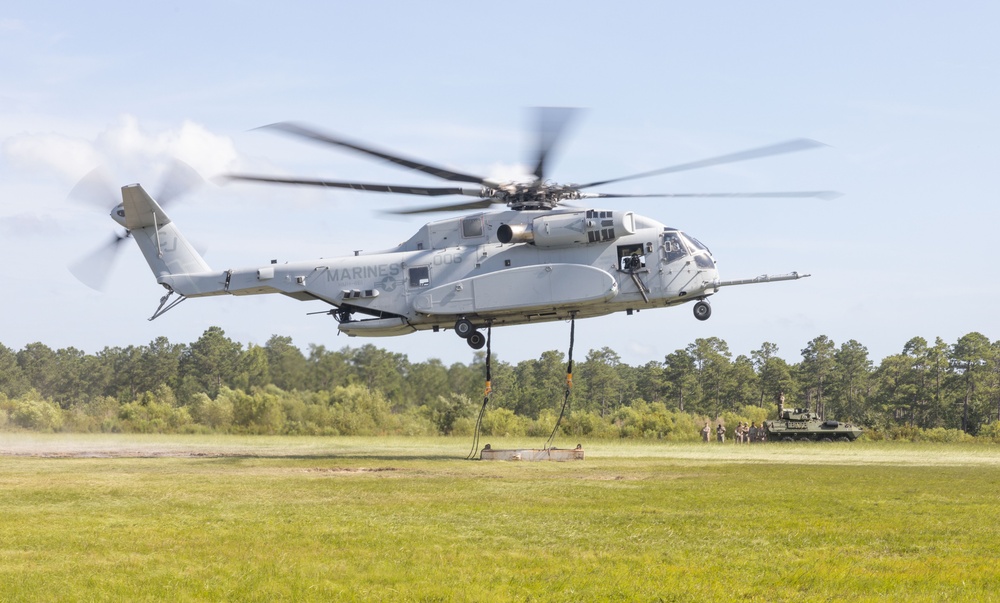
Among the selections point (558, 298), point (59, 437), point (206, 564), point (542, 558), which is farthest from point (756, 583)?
point (59, 437)

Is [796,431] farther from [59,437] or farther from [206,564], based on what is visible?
[206,564]

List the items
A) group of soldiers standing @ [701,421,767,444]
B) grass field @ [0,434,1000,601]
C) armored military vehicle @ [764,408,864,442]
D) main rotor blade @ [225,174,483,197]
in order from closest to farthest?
grass field @ [0,434,1000,601], main rotor blade @ [225,174,483,197], group of soldiers standing @ [701,421,767,444], armored military vehicle @ [764,408,864,442]

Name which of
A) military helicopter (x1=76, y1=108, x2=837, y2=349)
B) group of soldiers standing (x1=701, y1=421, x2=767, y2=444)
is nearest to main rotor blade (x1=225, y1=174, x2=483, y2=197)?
military helicopter (x1=76, y1=108, x2=837, y2=349)

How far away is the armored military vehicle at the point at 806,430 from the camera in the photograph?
44062 mm

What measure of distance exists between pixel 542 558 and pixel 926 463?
1904cm

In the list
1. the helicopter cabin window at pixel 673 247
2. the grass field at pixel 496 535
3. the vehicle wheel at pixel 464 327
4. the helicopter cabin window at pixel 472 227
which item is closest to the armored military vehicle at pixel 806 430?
the helicopter cabin window at pixel 673 247

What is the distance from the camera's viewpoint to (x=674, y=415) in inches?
1948

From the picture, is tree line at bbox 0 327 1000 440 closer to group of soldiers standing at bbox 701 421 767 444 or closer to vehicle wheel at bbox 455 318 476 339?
group of soldiers standing at bbox 701 421 767 444

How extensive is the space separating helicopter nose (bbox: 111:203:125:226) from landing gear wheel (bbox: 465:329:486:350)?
401 inches

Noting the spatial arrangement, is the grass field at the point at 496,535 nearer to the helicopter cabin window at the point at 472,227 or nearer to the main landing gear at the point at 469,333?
the main landing gear at the point at 469,333

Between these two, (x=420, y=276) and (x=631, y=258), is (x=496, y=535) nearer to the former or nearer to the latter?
(x=631, y=258)

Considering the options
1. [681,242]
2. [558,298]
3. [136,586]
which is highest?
[681,242]

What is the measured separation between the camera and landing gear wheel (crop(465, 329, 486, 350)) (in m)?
24.9

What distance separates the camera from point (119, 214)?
88.0ft
